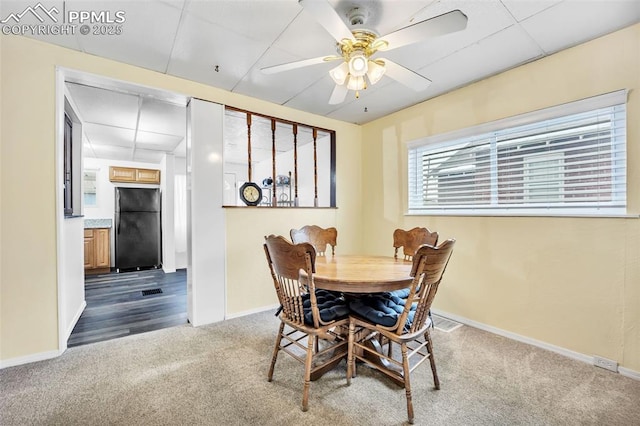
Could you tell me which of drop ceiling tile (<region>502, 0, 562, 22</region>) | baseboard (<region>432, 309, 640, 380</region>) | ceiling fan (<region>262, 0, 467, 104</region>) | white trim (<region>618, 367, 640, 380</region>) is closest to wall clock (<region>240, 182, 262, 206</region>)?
ceiling fan (<region>262, 0, 467, 104</region>)

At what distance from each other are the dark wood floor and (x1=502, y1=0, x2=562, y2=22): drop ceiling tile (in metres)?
3.82

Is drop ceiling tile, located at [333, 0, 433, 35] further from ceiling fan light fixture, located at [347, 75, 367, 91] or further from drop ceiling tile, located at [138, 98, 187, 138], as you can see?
drop ceiling tile, located at [138, 98, 187, 138]

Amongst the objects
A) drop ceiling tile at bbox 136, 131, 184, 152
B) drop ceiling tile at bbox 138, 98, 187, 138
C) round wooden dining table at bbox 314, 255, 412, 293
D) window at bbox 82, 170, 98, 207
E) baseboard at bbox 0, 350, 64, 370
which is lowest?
baseboard at bbox 0, 350, 64, 370

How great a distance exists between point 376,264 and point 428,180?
1.66 meters

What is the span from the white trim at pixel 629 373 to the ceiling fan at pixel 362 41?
2.47 m

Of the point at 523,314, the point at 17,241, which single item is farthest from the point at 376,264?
the point at 17,241

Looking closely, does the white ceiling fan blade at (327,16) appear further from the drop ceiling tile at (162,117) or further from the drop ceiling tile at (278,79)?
the drop ceiling tile at (162,117)

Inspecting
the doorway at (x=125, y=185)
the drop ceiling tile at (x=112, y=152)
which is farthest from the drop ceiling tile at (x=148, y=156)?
the drop ceiling tile at (x=112, y=152)

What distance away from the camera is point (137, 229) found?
569 cm

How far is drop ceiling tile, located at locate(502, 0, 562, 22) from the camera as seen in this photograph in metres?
1.77

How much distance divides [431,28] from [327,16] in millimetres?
535

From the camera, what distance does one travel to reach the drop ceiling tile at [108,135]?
3.89 m

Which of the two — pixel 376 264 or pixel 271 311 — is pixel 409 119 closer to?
pixel 376 264

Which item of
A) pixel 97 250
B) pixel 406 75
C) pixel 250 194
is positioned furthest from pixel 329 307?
pixel 97 250
